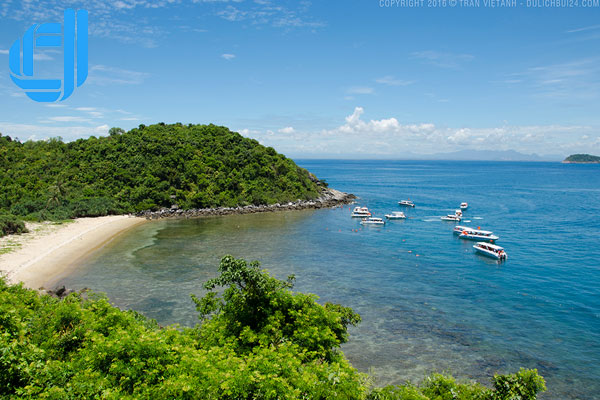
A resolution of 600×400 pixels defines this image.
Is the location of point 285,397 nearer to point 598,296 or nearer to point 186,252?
point 598,296

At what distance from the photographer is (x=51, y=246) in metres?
50.4

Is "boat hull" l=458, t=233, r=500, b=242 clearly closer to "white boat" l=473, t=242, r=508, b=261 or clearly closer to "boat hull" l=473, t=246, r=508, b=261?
"white boat" l=473, t=242, r=508, b=261

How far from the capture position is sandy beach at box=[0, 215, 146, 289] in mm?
39906

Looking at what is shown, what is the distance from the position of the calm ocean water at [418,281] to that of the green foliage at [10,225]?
14.8 m

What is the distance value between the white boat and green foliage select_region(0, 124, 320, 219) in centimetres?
5365

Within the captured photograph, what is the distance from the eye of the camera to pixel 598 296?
36.2 metres

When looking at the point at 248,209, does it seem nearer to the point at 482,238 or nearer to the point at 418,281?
the point at 482,238

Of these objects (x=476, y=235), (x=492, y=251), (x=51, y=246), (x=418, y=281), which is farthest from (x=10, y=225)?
(x=476, y=235)

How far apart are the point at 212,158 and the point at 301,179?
86.8ft

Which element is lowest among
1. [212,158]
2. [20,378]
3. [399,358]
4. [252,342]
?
[399,358]

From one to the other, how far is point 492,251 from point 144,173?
250 feet

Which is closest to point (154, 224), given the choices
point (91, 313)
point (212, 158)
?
A: point (212, 158)

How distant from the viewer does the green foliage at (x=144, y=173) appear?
77.4 meters

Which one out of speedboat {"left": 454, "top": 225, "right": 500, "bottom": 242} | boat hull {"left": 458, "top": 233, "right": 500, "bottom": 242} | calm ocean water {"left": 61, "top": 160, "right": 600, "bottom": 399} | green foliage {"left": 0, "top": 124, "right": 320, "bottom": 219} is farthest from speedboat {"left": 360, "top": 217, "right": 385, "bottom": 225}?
green foliage {"left": 0, "top": 124, "right": 320, "bottom": 219}
